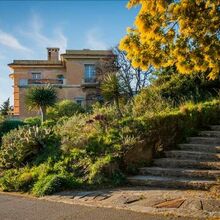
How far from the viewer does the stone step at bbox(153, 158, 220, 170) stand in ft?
33.0

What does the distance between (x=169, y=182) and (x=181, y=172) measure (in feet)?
2.29

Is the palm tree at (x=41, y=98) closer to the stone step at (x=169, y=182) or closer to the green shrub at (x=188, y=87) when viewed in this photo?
the green shrub at (x=188, y=87)

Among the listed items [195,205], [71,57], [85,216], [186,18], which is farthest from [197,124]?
[71,57]

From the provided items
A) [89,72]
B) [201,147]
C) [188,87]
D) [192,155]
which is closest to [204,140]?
[201,147]

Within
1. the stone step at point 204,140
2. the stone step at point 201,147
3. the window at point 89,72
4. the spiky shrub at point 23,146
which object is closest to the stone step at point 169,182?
the stone step at point 201,147

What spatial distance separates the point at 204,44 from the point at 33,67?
37067 mm

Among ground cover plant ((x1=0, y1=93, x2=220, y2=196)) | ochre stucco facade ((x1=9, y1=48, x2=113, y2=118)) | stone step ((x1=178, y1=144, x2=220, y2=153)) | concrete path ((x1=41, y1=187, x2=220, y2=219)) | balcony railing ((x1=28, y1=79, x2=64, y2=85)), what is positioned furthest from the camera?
ochre stucco facade ((x1=9, y1=48, x2=113, y2=118))

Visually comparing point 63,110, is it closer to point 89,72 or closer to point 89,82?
point 89,82

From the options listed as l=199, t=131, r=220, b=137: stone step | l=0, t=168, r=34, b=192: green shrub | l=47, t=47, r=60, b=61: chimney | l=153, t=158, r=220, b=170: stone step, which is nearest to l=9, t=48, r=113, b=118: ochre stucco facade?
l=47, t=47, r=60, b=61: chimney

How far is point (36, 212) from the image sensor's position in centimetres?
775

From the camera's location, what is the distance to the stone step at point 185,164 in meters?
10.1

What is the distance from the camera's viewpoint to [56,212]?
7.66 metres

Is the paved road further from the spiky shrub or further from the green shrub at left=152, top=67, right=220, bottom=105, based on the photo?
the green shrub at left=152, top=67, right=220, bottom=105

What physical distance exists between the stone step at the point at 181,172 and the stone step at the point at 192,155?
2.93ft
